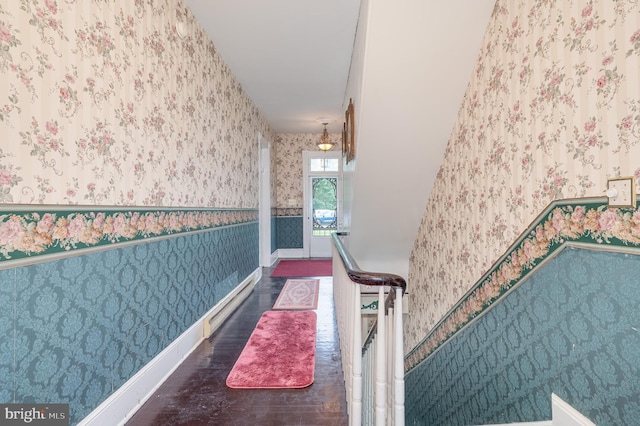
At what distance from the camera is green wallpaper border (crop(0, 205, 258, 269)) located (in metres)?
1.16

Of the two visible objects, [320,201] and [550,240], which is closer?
[550,240]

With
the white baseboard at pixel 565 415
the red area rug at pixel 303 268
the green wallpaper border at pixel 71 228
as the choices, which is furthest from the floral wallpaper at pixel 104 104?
the red area rug at pixel 303 268

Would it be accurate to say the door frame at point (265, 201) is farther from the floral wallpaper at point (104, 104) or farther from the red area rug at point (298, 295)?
the floral wallpaper at point (104, 104)

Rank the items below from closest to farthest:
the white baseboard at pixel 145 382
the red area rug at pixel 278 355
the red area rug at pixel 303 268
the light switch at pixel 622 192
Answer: the light switch at pixel 622 192
the white baseboard at pixel 145 382
the red area rug at pixel 278 355
the red area rug at pixel 303 268

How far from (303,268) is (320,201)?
193 centimetres

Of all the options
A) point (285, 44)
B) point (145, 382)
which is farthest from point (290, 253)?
point (145, 382)

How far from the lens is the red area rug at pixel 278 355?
215 centimetres

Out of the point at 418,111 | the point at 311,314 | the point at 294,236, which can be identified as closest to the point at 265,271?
the point at 294,236

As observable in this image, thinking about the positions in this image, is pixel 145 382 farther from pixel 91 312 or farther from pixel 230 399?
pixel 91 312

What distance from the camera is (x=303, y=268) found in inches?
247

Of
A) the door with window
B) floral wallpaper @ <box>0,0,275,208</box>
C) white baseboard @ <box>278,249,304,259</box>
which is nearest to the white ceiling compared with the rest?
floral wallpaper @ <box>0,0,275,208</box>

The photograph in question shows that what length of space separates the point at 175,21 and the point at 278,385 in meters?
2.70

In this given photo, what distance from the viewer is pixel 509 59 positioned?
5.59 ft

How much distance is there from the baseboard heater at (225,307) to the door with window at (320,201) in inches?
128
